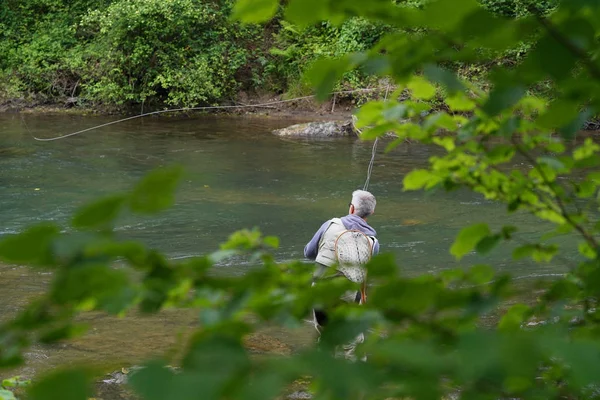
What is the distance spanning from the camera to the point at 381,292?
1.24 metres

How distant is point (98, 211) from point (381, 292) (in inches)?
20.5

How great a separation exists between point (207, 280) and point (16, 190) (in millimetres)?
12164

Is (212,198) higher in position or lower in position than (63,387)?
lower

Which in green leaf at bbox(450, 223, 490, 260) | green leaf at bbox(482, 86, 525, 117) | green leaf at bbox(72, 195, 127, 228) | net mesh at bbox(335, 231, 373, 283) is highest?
green leaf at bbox(482, 86, 525, 117)

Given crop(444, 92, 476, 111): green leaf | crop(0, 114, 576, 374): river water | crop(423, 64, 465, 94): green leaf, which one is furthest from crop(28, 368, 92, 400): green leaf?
crop(0, 114, 576, 374): river water

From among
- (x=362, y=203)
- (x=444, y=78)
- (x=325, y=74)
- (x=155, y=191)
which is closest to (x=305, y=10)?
(x=325, y=74)

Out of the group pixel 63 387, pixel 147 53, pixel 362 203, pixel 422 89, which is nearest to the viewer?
pixel 63 387

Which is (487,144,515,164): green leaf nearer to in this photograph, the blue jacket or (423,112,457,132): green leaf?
(423,112,457,132): green leaf

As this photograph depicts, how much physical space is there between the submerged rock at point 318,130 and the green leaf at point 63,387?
17.4m

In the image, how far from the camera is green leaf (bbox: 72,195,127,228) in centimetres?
86

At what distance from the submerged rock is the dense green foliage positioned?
16.5 m

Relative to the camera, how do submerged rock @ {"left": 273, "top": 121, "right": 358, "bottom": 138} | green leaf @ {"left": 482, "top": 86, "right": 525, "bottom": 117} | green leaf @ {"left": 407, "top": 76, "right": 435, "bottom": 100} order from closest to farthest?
green leaf @ {"left": 482, "top": 86, "right": 525, "bottom": 117}
green leaf @ {"left": 407, "top": 76, "right": 435, "bottom": 100}
submerged rock @ {"left": 273, "top": 121, "right": 358, "bottom": 138}

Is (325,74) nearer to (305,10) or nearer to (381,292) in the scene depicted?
(305,10)

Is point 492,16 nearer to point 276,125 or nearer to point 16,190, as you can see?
point 16,190
